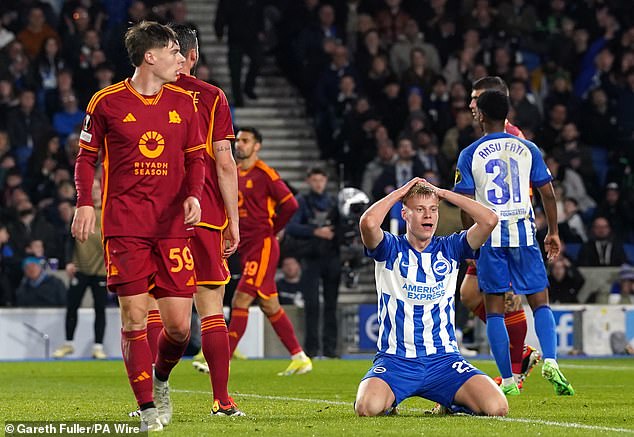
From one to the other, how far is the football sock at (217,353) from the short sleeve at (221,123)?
109 centimetres

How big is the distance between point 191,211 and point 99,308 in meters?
10.1

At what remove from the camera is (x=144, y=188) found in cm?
786

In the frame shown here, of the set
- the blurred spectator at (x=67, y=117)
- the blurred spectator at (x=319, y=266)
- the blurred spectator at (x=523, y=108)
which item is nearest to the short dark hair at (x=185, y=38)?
the blurred spectator at (x=319, y=266)

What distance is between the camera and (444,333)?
27.9 feet

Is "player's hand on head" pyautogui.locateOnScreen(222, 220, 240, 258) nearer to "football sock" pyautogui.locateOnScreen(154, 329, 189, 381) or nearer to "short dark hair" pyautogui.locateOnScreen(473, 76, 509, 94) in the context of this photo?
"football sock" pyautogui.locateOnScreen(154, 329, 189, 381)

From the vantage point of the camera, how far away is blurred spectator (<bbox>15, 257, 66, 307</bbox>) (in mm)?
18578

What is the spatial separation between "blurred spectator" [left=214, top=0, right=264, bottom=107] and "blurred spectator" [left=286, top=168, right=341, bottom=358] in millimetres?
5653

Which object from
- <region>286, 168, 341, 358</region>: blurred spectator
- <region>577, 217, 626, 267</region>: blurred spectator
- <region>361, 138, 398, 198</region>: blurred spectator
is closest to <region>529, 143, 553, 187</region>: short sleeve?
<region>286, 168, 341, 358</region>: blurred spectator

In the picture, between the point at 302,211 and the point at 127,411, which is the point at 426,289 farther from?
the point at 302,211

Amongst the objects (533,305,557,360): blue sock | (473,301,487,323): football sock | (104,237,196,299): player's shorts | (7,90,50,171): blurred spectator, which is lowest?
(533,305,557,360): blue sock

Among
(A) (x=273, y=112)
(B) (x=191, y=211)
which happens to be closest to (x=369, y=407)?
(B) (x=191, y=211)

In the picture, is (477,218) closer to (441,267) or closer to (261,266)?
(441,267)

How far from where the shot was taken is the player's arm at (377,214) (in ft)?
27.0

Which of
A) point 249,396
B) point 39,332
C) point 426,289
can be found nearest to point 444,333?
point 426,289
